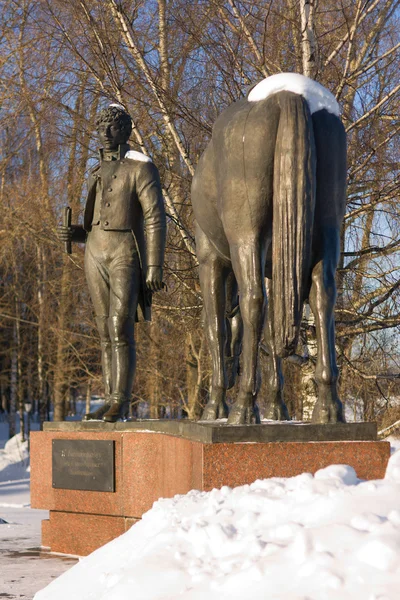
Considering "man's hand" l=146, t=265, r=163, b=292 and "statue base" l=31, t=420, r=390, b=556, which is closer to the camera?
"statue base" l=31, t=420, r=390, b=556

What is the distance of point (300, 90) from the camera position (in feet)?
18.3

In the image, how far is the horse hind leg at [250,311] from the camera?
5.51m

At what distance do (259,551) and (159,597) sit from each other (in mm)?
423

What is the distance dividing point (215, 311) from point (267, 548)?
2.87m

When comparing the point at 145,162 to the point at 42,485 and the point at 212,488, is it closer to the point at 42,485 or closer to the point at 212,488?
the point at 42,485

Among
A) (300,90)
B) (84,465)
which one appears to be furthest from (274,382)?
(300,90)

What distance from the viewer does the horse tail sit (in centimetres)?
530

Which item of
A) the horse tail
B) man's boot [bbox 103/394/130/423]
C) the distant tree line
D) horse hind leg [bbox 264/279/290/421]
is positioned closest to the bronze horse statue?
the horse tail

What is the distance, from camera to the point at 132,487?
680 centimetres

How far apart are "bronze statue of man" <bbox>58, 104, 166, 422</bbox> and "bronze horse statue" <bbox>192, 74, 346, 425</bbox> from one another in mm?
1716

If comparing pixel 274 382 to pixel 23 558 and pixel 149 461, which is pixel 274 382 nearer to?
pixel 149 461

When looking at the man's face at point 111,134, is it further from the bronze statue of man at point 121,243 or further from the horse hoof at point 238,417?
the horse hoof at point 238,417

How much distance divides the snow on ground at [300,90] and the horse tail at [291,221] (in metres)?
0.20

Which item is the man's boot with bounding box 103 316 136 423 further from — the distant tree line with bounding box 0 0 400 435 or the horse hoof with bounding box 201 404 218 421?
the distant tree line with bounding box 0 0 400 435
